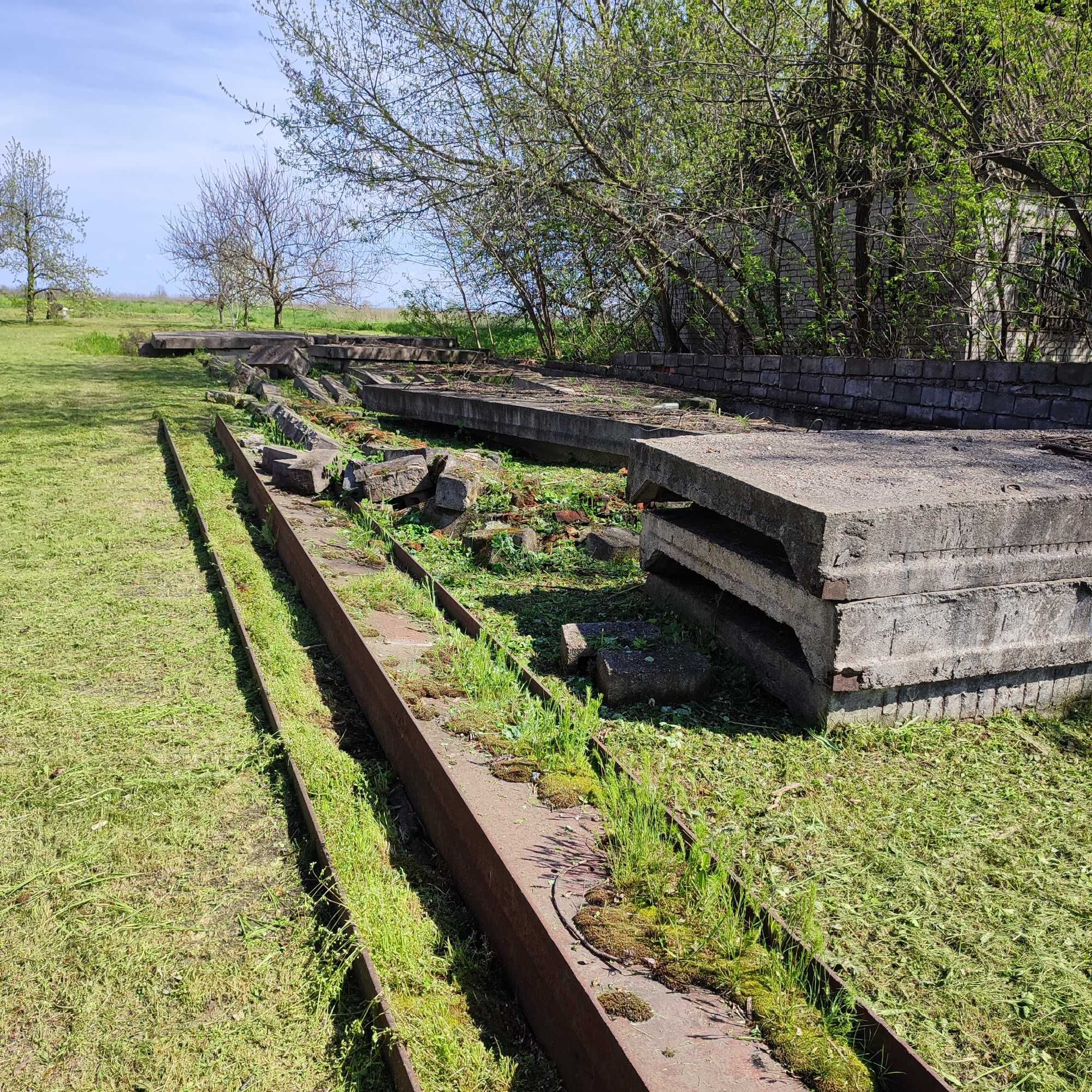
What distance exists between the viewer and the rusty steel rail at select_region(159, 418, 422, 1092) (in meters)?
2.06

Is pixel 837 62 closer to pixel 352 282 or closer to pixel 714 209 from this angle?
pixel 714 209

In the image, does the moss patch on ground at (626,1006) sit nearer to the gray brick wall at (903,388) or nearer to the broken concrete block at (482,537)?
the broken concrete block at (482,537)

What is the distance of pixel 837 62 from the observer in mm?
9539

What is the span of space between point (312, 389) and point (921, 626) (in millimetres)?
12568

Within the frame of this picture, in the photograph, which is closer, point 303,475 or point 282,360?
point 303,475

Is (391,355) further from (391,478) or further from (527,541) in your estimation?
(527,541)

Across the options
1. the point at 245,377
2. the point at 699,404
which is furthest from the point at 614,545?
the point at 245,377

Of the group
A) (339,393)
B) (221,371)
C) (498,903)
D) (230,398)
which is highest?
(221,371)

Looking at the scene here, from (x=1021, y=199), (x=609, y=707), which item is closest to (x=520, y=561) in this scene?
(x=609, y=707)

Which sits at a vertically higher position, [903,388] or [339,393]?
[903,388]

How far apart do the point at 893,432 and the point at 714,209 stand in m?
7.52

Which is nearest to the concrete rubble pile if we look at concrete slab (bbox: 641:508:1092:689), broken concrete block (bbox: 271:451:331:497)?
broken concrete block (bbox: 271:451:331:497)

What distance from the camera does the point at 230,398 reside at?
14.4 meters

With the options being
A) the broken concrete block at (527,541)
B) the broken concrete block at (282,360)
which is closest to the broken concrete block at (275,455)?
the broken concrete block at (527,541)
